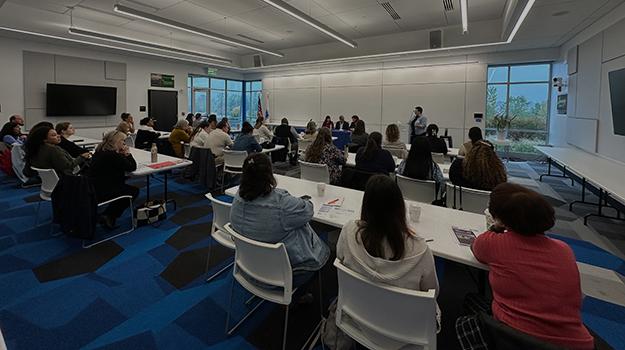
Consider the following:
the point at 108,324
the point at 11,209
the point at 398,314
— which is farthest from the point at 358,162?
the point at 11,209

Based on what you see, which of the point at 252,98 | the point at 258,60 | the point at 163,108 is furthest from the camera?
the point at 252,98

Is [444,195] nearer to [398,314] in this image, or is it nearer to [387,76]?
[398,314]

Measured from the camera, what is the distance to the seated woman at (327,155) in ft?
14.4

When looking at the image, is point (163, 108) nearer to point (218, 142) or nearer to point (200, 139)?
point (200, 139)

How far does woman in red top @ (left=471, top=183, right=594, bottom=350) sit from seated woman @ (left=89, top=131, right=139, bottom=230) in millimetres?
3726

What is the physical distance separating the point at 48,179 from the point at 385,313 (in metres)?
4.07

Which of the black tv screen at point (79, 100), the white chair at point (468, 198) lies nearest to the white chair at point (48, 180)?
the white chair at point (468, 198)

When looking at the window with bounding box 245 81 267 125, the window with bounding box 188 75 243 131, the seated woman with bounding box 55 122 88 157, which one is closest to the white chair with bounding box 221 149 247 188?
the seated woman with bounding box 55 122 88 157

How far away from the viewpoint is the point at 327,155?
4.38 m

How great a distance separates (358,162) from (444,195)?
994mm

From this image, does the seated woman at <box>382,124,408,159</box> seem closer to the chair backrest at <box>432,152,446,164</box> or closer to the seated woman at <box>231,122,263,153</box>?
the chair backrest at <box>432,152,446,164</box>

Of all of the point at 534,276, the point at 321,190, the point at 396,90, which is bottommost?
the point at 534,276

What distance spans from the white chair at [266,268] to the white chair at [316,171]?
7.37 feet

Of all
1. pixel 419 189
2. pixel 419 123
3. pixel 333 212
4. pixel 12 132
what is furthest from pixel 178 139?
pixel 419 123
